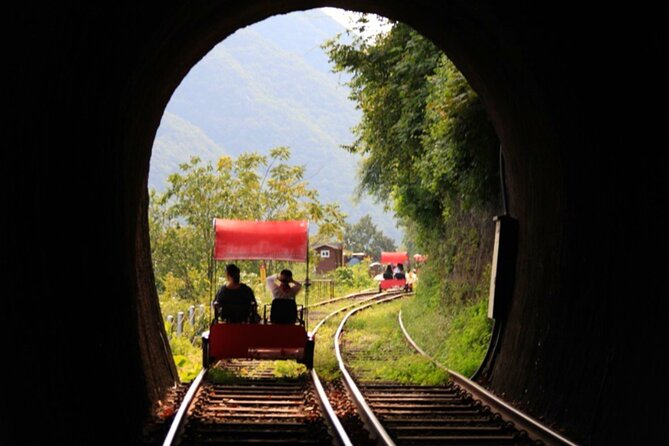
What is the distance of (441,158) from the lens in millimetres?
17516

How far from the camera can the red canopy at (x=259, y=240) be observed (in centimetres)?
1468

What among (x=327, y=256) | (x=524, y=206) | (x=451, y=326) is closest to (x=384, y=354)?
(x=451, y=326)

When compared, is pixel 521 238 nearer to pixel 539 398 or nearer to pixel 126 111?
pixel 539 398

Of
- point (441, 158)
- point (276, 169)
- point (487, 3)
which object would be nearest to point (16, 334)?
point (487, 3)

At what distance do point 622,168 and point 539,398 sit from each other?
3.29 meters

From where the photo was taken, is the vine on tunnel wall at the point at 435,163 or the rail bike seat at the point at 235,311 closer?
the rail bike seat at the point at 235,311

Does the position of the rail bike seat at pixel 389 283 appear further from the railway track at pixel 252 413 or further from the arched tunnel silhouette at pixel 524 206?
the arched tunnel silhouette at pixel 524 206

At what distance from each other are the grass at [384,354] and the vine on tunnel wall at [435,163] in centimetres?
61

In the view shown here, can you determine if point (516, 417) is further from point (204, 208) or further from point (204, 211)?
point (204, 208)

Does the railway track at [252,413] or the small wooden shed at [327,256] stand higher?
the small wooden shed at [327,256]

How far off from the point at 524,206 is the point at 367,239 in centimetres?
11383

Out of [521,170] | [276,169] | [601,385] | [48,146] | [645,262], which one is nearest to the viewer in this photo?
[48,146]

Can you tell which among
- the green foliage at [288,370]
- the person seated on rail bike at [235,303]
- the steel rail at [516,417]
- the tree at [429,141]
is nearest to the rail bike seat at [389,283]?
the tree at [429,141]

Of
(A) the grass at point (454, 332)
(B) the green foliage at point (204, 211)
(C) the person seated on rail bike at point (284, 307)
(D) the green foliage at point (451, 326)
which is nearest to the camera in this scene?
(C) the person seated on rail bike at point (284, 307)
